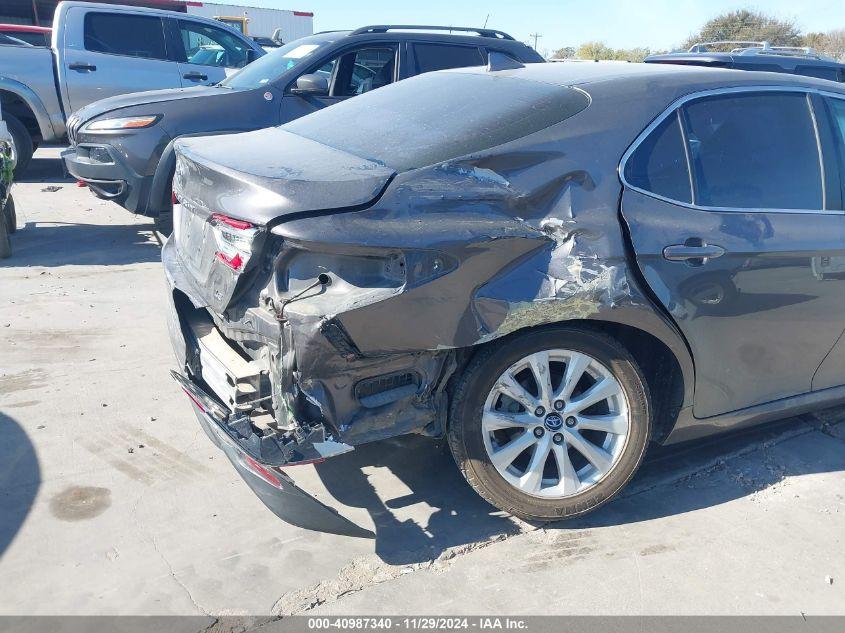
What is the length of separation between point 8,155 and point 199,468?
4554 millimetres

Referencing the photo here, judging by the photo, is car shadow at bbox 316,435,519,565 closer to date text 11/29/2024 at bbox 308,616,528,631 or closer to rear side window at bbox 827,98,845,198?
date text 11/29/2024 at bbox 308,616,528,631

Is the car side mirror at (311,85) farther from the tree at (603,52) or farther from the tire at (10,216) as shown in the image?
the tree at (603,52)

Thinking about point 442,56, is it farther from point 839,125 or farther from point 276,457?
point 276,457

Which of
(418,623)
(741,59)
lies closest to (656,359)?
(418,623)

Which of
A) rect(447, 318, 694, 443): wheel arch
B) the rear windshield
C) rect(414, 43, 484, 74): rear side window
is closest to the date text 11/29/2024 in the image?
rect(447, 318, 694, 443): wheel arch

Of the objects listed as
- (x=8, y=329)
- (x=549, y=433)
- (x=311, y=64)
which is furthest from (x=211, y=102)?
(x=549, y=433)

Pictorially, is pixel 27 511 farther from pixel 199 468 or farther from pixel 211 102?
pixel 211 102

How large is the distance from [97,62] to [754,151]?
9371mm

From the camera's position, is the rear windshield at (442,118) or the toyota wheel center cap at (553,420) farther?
the toyota wheel center cap at (553,420)

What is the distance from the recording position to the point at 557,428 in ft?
10.7

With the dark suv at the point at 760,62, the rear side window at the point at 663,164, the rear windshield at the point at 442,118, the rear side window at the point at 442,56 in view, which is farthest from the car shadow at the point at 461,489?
the dark suv at the point at 760,62

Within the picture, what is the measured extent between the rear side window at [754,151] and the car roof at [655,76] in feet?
0.26

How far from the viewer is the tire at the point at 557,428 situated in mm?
3084

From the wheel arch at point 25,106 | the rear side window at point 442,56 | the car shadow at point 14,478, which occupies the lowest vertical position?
the car shadow at point 14,478
